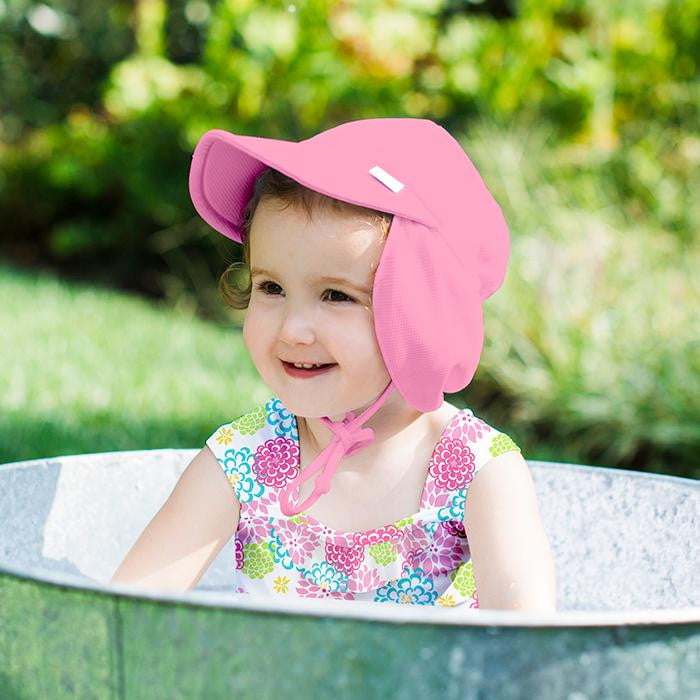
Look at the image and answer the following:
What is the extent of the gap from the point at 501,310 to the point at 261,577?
245cm

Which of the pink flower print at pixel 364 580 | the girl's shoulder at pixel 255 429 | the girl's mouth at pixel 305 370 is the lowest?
the pink flower print at pixel 364 580

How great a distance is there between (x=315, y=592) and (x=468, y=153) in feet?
12.1

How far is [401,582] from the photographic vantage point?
1.60 m

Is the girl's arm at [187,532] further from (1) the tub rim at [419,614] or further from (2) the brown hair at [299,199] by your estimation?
(1) the tub rim at [419,614]

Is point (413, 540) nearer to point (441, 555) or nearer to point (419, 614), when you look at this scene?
point (441, 555)

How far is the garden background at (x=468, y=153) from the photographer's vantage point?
3594 millimetres

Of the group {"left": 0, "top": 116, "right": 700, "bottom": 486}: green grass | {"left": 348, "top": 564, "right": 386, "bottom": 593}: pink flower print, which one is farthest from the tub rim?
{"left": 0, "top": 116, "right": 700, "bottom": 486}: green grass

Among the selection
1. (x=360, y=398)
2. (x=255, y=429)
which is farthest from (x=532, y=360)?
(x=360, y=398)

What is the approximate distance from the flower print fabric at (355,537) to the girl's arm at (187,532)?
0.8 inches

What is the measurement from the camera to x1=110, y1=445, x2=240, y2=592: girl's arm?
1.54m

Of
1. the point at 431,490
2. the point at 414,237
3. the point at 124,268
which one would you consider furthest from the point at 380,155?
the point at 124,268

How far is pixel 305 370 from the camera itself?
1466 millimetres

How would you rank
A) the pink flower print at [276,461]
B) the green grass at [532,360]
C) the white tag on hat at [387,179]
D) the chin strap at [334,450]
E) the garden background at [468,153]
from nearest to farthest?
the white tag on hat at [387,179] → the chin strap at [334,450] → the pink flower print at [276,461] → the green grass at [532,360] → the garden background at [468,153]

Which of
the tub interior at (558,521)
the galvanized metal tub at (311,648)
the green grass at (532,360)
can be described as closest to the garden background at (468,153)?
the green grass at (532,360)
